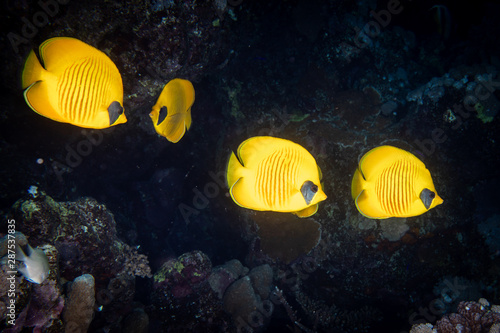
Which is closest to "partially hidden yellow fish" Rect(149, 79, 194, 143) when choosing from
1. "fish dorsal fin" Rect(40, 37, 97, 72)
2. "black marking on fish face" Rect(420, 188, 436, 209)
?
"fish dorsal fin" Rect(40, 37, 97, 72)

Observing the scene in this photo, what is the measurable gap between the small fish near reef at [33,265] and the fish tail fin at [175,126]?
1.72 meters

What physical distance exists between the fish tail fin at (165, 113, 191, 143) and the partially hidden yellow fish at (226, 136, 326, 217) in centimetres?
112

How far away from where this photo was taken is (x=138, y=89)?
3.04 metres

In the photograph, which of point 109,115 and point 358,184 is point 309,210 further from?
point 109,115

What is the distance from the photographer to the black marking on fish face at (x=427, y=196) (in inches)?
79.0

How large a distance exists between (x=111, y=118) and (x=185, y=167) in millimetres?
3653

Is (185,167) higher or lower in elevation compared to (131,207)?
higher

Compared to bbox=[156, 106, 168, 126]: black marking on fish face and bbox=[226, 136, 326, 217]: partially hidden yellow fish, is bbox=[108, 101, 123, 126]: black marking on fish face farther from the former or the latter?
bbox=[226, 136, 326, 217]: partially hidden yellow fish

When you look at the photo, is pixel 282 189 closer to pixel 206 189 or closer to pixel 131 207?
pixel 206 189

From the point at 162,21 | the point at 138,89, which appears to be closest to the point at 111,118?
the point at 138,89

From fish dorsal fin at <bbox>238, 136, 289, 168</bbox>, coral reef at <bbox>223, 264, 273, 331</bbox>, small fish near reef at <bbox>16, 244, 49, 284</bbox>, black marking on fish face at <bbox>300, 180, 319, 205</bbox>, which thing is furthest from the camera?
coral reef at <bbox>223, 264, 273, 331</bbox>

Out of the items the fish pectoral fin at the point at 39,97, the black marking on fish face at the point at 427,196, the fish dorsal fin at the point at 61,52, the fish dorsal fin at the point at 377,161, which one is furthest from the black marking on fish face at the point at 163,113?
the black marking on fish face at the point at 427,196

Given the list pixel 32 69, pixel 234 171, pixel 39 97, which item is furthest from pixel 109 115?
pixel 234 171

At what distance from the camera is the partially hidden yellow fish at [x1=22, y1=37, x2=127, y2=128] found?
1.77 m
